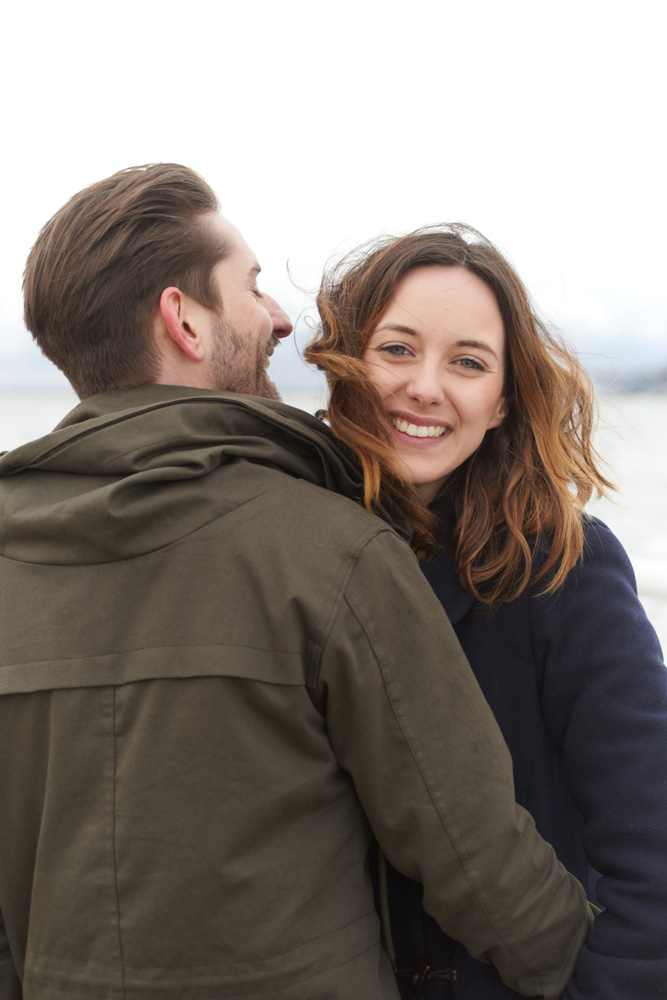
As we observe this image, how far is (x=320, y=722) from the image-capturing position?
3.19ft

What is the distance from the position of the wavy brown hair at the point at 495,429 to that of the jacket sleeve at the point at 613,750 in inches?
3.3

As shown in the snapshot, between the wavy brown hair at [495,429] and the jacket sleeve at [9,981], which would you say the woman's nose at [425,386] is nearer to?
the wavy brown hair at [495,429]

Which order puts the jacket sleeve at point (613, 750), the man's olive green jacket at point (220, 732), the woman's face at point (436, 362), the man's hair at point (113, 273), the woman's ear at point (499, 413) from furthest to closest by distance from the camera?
1. the woman's ear at point (499, 413)
2. the woman's face at point (436, 362)
3. the man's hair at point (113, 273)
4. the jacket sleeve at point (613, 750)
5. the man's olive green jacket at point (220, 732)

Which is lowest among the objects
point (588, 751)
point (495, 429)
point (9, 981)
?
point (9, 981)

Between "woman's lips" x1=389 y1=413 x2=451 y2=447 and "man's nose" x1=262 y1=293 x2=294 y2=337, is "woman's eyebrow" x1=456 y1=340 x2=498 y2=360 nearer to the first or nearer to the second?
"woman's lips" x1=389 y1=413 x2=451 y2=447

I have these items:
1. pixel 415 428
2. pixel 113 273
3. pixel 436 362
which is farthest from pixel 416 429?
pixel 113 273

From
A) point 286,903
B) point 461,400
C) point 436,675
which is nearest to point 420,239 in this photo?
point 461,400

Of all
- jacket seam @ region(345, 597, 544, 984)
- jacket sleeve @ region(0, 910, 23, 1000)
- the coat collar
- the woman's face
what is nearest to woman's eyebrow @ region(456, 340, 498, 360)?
the woman's face

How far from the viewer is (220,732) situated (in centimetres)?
92

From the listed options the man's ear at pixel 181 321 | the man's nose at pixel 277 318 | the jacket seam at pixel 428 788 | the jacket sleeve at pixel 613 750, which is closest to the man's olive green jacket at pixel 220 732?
the jacket seam at pixel 428 788

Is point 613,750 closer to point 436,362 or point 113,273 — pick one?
point 436,362

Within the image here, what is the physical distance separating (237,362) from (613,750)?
0.83 m

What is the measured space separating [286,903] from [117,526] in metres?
0.47

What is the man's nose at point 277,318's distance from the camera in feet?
4.95
